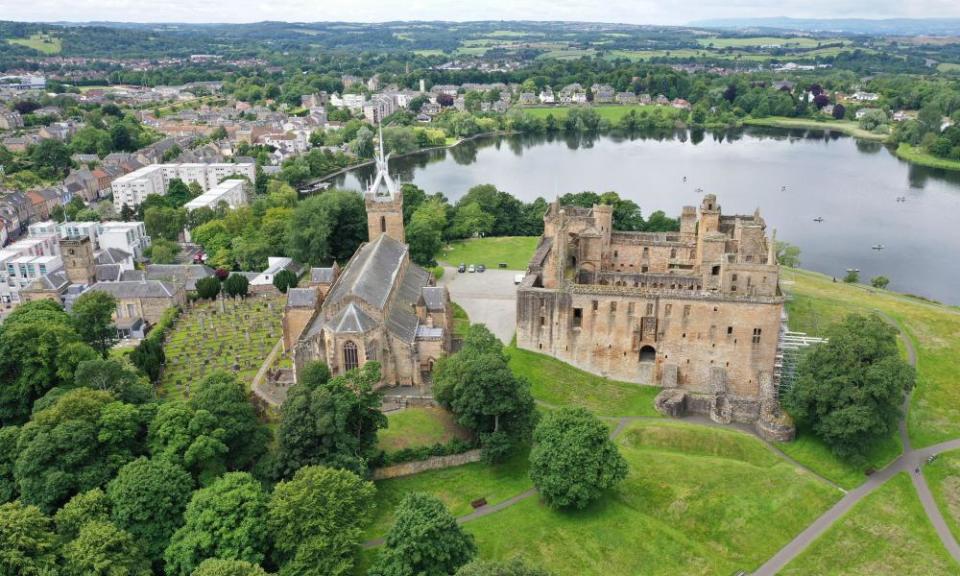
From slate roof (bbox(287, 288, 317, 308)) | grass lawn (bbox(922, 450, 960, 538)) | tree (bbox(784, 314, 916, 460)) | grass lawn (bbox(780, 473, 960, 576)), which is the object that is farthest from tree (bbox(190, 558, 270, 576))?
grass lawn (bbox(922, 450, 960, 538))

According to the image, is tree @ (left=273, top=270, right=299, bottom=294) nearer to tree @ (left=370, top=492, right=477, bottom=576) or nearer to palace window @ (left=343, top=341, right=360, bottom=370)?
palace window @ (left=343, top=341, right=360, bottom=370)

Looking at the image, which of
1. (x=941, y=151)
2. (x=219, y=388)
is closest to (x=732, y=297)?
(x=219, y=388)

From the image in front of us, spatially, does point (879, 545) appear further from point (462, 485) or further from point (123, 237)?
point (123, 237)

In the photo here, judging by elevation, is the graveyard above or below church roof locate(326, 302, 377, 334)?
below

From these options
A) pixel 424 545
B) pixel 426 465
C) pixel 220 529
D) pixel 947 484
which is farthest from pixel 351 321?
pixel 947 484

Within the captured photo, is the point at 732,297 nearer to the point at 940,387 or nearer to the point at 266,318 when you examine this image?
the point at 940,387

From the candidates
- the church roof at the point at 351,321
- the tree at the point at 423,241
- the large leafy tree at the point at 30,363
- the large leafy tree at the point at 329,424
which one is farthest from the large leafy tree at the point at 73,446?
the tree at the point at 423,241
